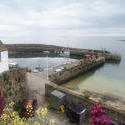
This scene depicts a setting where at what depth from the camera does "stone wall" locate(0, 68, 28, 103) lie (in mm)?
11211

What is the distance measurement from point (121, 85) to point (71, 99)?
15586mm

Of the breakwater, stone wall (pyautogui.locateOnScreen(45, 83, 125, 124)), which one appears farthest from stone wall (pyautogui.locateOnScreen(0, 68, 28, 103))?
the breakwater

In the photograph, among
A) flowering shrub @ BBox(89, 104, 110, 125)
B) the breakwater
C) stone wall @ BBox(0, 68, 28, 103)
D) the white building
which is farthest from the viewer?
the breakwater

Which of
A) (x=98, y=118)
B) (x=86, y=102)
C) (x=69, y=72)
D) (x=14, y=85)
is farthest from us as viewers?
(x=69, y=72)

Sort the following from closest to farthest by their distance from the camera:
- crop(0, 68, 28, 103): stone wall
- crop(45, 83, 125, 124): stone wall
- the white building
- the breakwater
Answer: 1. crop(45, 83, 125, 124): stone wall
2. crop(0, 68, 28, 103): stone wall
3. the white building
4. the breakwater

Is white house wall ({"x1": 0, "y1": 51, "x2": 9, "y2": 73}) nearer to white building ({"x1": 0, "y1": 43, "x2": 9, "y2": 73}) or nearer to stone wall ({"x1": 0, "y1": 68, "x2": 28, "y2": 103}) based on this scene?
white building ({"x1": 0, "y1": 43, "x2": 9, "y2": 73})

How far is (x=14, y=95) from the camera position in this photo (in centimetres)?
1174

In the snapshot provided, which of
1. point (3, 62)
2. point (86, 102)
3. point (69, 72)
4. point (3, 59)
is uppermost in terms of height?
point (3, 59)

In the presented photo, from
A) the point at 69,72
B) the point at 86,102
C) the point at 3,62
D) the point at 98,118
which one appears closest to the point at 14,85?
the point at 3,62

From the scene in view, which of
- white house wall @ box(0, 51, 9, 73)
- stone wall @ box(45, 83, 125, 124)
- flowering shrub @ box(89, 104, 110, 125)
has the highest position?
white house wall @ box(0, 51, 9, 73)

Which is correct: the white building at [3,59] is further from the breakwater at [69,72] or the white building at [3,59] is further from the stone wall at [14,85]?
the breakwater at [69,72]

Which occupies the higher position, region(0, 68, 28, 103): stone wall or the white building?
the white building

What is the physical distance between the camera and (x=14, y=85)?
1215cm

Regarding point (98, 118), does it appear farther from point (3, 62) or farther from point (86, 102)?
point (3, 62)
